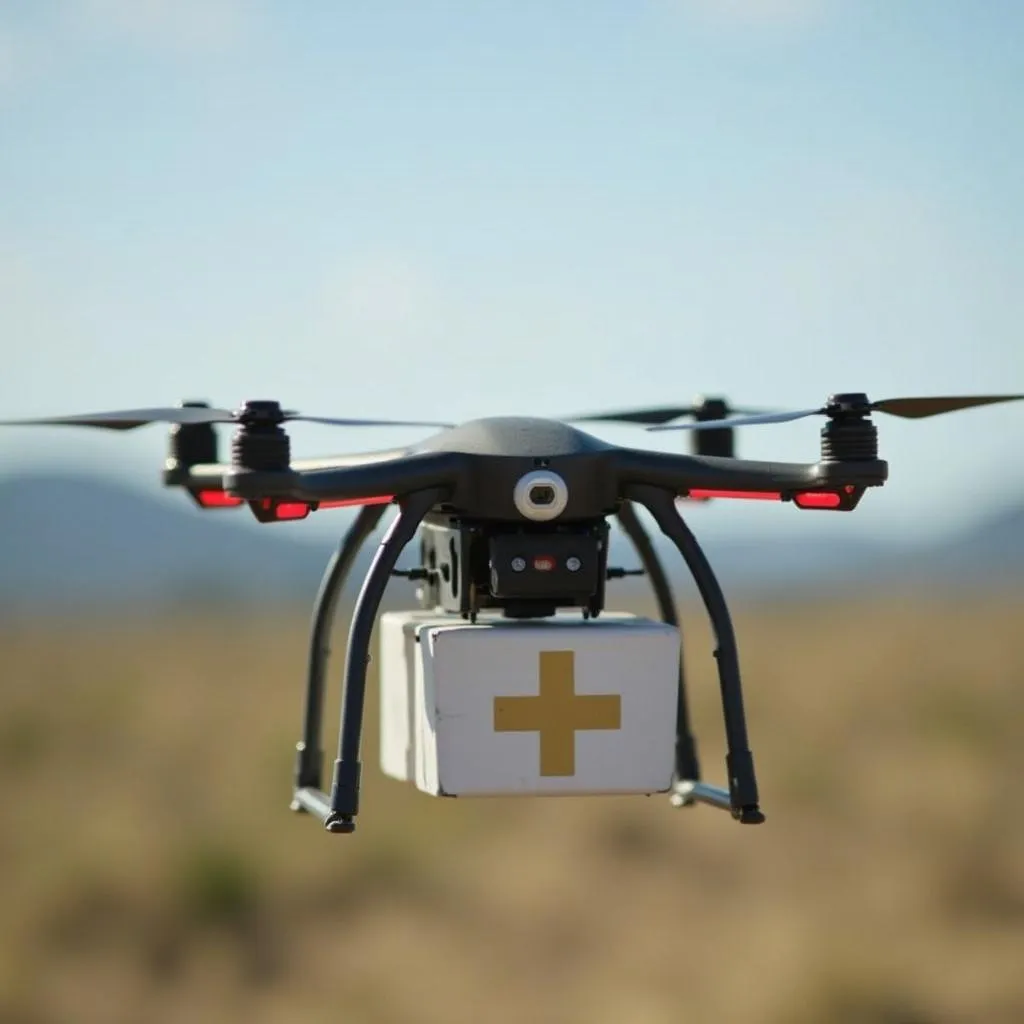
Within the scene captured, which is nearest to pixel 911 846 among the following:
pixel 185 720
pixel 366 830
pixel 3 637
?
pixel 366 830

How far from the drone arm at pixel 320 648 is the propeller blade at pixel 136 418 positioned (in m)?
1.55

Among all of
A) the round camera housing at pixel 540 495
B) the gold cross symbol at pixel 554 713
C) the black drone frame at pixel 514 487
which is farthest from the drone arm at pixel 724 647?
the gold cross symbol at pixel 554 713

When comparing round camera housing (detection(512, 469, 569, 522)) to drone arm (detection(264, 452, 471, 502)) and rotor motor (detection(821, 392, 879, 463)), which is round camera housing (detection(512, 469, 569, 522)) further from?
rotor motor (detection(821, 392, 879, 463))

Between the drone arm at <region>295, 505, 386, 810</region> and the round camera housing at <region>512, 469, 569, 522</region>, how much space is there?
1516 mm

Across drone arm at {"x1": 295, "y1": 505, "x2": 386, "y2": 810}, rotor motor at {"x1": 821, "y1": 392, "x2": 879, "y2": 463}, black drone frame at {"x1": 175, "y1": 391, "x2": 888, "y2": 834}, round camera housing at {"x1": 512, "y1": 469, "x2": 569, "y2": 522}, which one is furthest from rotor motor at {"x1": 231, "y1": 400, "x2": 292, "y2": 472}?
rotor motor at {"x1": 821, "y1": 392, "x2": 879, "y2": 463}

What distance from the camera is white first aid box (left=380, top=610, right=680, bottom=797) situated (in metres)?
14.1

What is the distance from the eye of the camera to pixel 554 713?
1416 centimetres

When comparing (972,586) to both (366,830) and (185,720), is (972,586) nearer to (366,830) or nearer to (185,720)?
(185,720)

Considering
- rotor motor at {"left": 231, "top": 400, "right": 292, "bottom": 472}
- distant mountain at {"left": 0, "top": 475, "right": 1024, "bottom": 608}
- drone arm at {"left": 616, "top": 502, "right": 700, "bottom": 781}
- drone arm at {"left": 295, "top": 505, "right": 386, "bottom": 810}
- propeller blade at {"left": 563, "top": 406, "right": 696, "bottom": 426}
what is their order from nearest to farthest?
rotor motor at {"left": 231, "top": 400, "right": 292, "bottom": 472} < drone arm at {"left": 295, "top": 505, "right": 386, "bottom": 810} < drone arm at {"left": 616, "top": 502, "right": 700, "bottom": 781} < propeller blade at {"left": 563, "top": 406, "right": 696, "bottom": 426} < distant mountain at {"left": 0, "top": 475, "right": 1024, "bottom": 608}

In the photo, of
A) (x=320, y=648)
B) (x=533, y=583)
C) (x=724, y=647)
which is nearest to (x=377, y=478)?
(x=533, y=583)

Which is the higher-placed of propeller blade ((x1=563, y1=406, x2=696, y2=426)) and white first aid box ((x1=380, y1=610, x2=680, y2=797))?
propeller blade ((x1=563, y1=406, x2=696, y2=426))

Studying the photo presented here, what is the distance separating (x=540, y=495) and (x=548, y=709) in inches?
46.1

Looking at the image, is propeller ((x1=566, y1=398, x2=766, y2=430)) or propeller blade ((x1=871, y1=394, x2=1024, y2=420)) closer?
propeller blade ((x1=871, y1=394, x2=1024, y2=420))

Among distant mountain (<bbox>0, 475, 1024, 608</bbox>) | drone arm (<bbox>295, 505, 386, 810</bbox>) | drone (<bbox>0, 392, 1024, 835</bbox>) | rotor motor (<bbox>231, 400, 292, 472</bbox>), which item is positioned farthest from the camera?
distant mountain (<bbox>0, 475, 1024, 608</bbox>)
